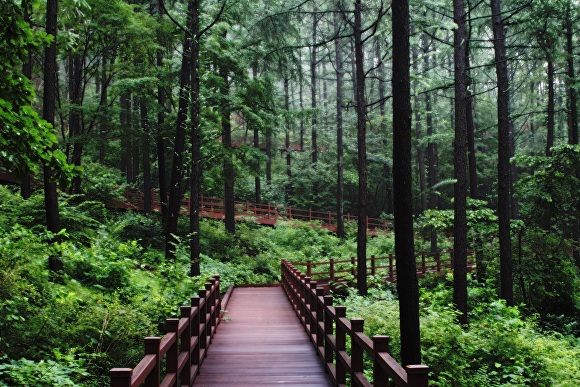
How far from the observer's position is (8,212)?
1392cm

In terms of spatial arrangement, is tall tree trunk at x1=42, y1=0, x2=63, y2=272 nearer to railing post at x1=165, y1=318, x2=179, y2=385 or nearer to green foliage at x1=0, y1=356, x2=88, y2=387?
green foliage at x1=0, y1=356, x2=88, y2=387

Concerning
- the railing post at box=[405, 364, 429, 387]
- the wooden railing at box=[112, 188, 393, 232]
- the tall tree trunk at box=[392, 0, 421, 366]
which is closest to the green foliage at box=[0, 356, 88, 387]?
the railing post at box=[405, 364, 429, 387]

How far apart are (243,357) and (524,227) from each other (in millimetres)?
13467

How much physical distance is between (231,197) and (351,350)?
20219 mm

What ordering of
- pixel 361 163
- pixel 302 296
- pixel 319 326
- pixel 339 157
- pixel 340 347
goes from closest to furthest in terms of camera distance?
pixel 340 347 < pixel 319 326 < pixel 302 296 < pixel 361 163 < pixel 339 157

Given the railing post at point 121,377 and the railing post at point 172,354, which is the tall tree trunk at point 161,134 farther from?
the railing post at point 121,377

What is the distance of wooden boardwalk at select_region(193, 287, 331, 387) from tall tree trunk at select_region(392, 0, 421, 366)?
1.31 meters

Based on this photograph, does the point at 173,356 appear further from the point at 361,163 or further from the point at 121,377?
the point at 361,163

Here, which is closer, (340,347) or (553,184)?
(340,347)

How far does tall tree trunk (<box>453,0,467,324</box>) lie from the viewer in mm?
12938

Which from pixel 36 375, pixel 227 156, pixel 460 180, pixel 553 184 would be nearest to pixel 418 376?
pixel 36 375

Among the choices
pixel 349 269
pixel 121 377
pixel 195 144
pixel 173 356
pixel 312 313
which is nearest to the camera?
pixel 121 377

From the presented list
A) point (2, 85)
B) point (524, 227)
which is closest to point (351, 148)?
point (524, 227)

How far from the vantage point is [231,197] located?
25281 mm
